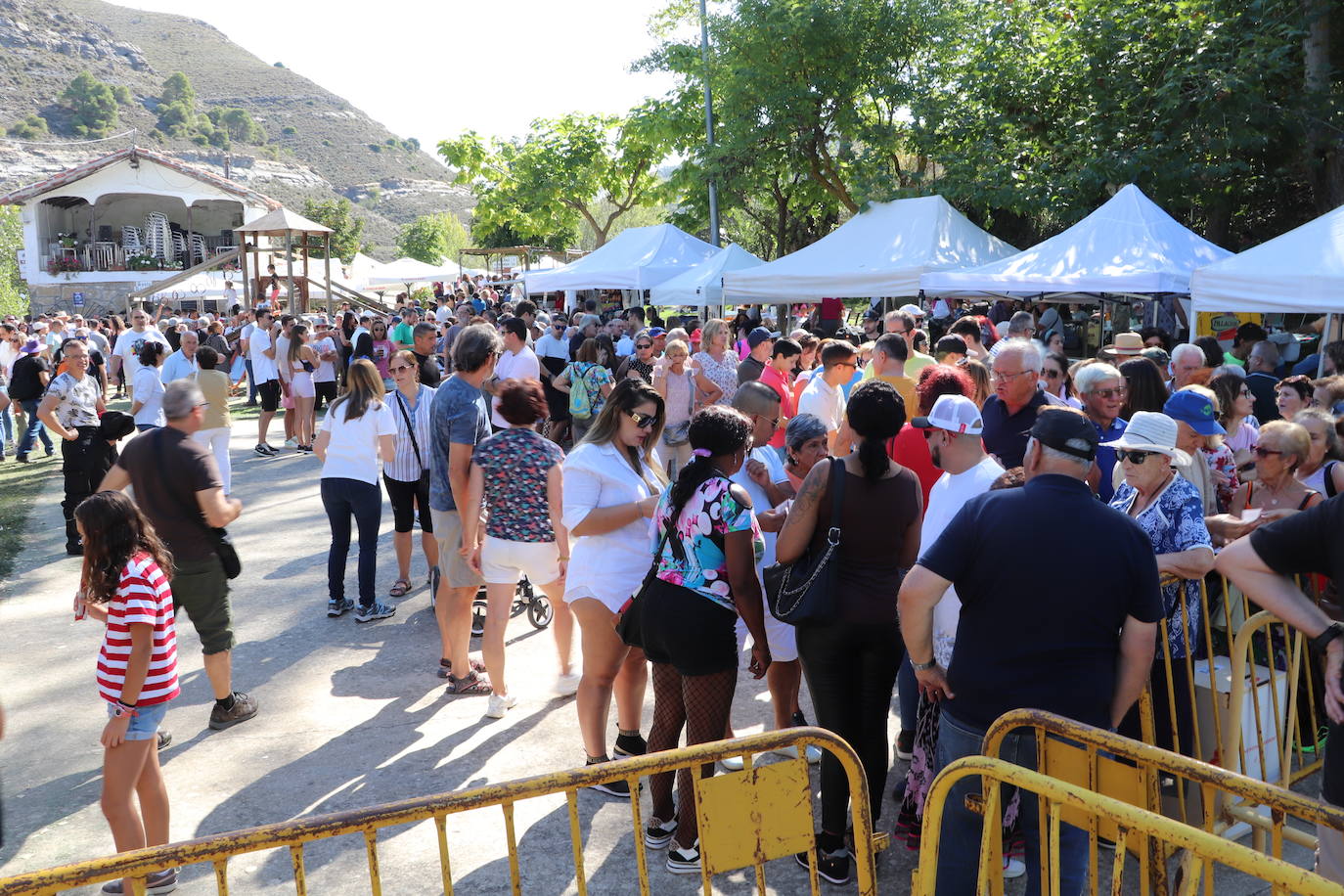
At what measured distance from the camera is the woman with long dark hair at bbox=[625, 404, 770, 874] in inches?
148

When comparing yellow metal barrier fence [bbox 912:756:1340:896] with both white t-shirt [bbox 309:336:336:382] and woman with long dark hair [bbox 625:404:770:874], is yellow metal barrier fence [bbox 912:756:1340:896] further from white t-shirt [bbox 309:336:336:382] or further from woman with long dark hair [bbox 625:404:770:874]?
white t-shirt [bbox 309:336:336:382]

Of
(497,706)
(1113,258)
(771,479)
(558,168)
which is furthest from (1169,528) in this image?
(558,168)

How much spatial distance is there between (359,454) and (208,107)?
135m

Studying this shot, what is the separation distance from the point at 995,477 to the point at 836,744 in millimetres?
1439

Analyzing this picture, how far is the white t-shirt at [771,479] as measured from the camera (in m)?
4.57

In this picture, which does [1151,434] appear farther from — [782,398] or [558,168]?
[558,168]

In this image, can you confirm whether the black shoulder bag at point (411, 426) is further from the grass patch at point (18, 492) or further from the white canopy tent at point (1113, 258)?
the white canopy tent at point (1113, 258)

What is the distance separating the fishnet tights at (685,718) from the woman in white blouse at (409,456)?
3277mm

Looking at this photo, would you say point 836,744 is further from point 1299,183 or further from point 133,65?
point 133,65

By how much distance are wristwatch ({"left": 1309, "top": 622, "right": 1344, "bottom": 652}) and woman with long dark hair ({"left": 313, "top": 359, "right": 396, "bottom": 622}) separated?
553 cm

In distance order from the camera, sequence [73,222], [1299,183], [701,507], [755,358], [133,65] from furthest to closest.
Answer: [133,65] → [73,222] → [1299,183] → [755,358] → [701,507]

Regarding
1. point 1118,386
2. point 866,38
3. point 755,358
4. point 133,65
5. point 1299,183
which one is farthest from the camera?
point 133,65

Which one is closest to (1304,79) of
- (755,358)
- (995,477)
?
(755,358)

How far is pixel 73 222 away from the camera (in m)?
46.0
